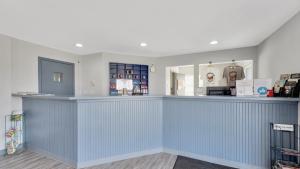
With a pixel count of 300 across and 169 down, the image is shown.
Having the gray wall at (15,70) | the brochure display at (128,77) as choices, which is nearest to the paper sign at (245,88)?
the brochure display at (128,77)

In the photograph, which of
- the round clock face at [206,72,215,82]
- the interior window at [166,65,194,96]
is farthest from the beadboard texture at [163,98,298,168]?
the interior window at [166,65,194,96]

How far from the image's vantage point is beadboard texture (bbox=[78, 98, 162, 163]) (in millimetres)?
2639

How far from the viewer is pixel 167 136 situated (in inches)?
126

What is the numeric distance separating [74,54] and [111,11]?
3.26 meters

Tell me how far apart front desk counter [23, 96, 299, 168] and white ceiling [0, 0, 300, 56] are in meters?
1.26

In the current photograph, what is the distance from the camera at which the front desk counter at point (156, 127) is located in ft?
8.09

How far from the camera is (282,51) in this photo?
281 centimetres

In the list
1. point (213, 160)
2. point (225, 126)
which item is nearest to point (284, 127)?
point (225, 126)

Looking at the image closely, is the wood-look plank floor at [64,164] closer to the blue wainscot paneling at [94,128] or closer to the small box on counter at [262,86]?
the blue wainscot paneling at [94,128]

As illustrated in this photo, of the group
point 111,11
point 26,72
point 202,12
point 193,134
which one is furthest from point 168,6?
point 26,72

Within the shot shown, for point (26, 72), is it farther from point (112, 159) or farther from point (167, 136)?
point (167, 136)

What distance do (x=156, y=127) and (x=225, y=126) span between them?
125cm

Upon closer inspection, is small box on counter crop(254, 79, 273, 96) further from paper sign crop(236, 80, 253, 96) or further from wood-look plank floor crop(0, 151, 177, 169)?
wood-look plank floor crop(0, 151, 177, 169)

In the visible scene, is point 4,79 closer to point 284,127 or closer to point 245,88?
point 245,88
